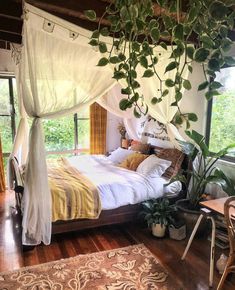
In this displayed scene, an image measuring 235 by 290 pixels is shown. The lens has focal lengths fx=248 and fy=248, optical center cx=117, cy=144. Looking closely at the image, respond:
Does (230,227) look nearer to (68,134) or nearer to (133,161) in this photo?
(133,161)

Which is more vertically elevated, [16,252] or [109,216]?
[109,216]

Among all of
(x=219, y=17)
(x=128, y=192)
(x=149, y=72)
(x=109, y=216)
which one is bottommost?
(x=109, y=216)

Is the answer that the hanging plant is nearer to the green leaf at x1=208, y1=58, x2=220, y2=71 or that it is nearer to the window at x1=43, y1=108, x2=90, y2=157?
the green leaf at x1=208, y1=58, x2=220, y2=71

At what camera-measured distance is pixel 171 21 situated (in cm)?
84

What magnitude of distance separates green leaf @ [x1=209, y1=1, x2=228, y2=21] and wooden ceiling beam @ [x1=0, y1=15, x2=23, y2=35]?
3280 mm

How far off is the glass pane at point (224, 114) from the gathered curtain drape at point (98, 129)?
8.45 feet

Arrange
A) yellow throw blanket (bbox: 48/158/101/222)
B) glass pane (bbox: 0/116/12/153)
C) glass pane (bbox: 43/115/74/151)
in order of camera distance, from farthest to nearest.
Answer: glass pane (bbox: 43/115/74/151), glass pane (bbox: 0/116/12/153), yellow throw blanket (bbox: 48/158/101/222)

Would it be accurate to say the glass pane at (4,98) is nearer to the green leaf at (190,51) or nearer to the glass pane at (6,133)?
the glass pane at (6,133)

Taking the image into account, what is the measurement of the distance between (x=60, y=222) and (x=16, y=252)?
571 millimetres

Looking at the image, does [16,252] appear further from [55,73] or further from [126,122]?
[126,122]

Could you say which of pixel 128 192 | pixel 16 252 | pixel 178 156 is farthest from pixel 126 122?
pixel 16 252

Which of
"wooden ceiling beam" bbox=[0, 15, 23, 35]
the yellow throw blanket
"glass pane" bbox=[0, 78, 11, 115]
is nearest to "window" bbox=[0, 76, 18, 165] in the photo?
"glass pane" bbox=[0, 78, 11, 115]

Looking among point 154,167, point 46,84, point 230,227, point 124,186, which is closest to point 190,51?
point 230,227

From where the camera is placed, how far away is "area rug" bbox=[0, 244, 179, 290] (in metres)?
2.28
